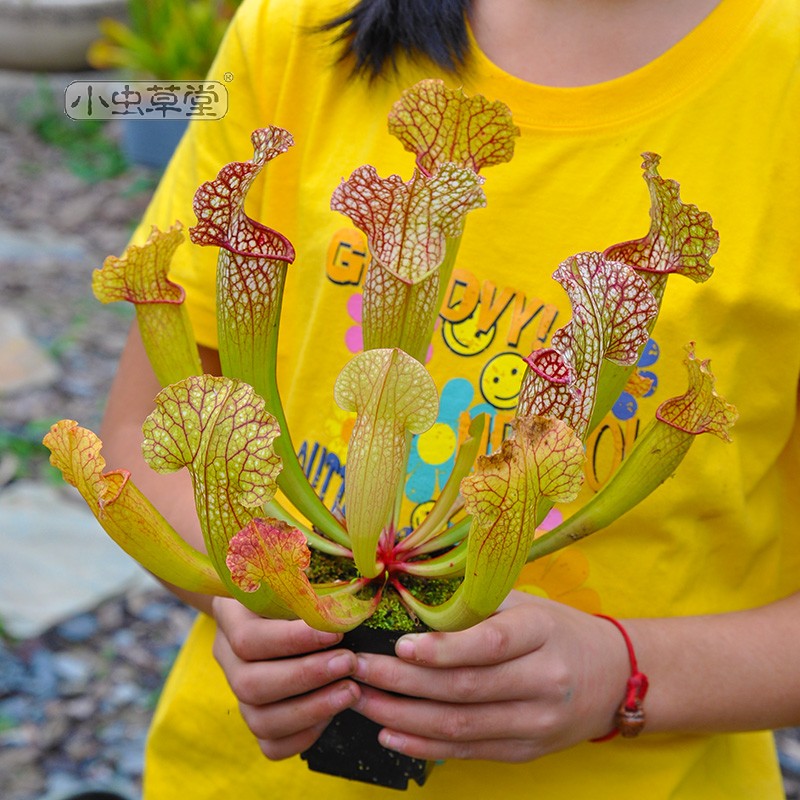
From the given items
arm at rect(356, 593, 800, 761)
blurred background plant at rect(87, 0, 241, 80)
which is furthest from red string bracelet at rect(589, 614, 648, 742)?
blurred background plant at rect(87, 0, 241, 80)

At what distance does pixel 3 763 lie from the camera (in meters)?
2.10

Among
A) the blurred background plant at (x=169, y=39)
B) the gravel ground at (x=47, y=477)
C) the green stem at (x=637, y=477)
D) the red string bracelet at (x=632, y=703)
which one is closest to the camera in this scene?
the green stem at (x=637, y=477)

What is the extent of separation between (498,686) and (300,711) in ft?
0.51

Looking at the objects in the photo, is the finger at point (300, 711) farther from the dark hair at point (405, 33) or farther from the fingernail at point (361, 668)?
the dark hair at point (405, 33)

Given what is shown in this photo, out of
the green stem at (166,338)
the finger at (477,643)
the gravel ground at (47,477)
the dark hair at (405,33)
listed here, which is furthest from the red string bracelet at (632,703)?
the gravel ground at (47,477)

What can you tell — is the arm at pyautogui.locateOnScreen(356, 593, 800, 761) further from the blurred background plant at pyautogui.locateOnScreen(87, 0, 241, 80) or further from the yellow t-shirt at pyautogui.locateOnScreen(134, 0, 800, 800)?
the blurred background plant at pyautogui.locateOnScreen(87, 0, 241, 80)

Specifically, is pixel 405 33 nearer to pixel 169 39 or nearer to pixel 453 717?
pixel 453 717

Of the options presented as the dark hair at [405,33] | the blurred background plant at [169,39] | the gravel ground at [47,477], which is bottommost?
the gravel ground at [47,477]

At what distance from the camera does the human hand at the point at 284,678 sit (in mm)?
788

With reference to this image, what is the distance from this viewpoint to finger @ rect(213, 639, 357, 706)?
79 centimetres

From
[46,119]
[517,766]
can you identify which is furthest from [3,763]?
[46,119]

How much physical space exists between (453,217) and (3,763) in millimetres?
1824

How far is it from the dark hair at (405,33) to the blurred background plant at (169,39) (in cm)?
361

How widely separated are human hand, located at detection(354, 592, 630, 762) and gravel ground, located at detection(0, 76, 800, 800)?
1.48 metres
